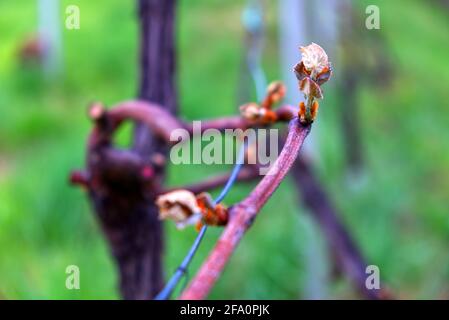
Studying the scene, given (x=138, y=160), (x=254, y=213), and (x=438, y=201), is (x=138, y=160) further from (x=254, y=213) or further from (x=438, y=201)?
(x=438, y=201)

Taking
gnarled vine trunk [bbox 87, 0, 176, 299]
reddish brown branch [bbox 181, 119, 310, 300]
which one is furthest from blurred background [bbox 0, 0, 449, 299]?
reddish brown branch [bbox 181, 119, 310, 300]

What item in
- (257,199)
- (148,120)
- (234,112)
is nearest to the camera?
(257,199)

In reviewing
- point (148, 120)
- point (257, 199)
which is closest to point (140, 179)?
point (148, 120)

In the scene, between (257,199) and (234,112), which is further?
(234,112)

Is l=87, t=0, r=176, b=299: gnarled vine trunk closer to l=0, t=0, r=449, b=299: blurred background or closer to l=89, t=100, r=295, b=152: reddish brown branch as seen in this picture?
l=89, t=100, r=295, b=152: reddish brown branch

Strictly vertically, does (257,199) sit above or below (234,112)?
below

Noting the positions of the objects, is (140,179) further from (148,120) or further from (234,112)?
(234,112)

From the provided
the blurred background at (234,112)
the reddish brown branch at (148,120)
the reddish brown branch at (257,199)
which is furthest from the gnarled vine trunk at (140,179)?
the reddish brown branch at (257,199)

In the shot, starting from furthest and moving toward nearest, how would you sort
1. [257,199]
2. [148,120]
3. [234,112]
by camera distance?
[234,112] < [148,120] < [257,199]
